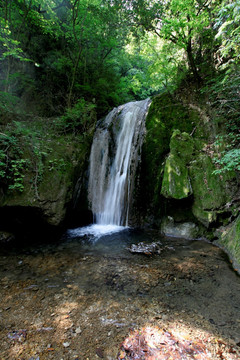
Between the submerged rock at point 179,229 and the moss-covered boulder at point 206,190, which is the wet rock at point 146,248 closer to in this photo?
the submerged rock at point 179,229

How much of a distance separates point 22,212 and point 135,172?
382cm

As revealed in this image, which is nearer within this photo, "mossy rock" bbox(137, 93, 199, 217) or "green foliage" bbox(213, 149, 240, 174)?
"green foliage" bbox(213, 149, 240, 174)

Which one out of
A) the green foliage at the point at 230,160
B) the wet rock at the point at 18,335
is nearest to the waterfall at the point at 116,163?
the green foliage at the point at 230,160

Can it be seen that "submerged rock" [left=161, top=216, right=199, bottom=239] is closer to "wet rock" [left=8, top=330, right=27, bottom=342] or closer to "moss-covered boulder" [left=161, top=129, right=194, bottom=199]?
"moss-covered boulder" [left=161, top=129, right=194, bottom=199]

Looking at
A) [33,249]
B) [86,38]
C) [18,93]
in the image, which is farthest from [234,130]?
[18,93]

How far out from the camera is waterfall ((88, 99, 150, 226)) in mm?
6352

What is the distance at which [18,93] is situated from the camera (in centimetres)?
891

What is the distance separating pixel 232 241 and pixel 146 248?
1.97 meters

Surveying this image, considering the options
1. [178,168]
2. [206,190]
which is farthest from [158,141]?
[206,190]

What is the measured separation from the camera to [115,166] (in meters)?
6.83

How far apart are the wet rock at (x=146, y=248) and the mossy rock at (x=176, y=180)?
1.43 meters

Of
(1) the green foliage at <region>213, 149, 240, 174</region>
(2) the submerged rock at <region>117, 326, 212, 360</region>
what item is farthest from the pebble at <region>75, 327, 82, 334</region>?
(1) the green foliage at <region>213, 149, 240, 174</region>

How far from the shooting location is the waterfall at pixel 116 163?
20.8 feet

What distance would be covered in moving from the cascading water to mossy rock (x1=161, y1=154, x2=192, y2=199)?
144 centimetres
